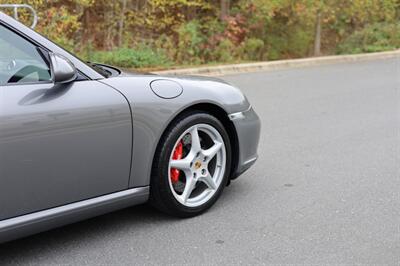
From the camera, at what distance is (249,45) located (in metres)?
14.3

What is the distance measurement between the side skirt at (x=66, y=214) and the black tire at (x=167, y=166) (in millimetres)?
98

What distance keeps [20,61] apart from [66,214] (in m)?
0.89

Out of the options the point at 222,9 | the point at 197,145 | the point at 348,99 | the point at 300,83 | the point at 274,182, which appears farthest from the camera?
the point at 222,9

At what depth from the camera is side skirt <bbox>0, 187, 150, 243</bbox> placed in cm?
283

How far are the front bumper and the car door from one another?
977mm

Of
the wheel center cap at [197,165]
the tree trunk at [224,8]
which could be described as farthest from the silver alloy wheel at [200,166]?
the tree trunk at [224,8]

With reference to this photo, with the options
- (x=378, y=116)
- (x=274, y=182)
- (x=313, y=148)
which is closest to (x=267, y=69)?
(x=378, y=116)

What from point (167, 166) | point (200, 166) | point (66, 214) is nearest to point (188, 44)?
point (200, 166)

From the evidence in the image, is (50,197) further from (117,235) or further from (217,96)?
(217,96)

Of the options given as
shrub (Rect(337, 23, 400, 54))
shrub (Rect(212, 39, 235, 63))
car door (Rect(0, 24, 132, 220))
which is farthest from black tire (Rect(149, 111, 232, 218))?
shrub (Rect(337, 23, 400, 54))

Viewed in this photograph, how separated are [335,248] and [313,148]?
2.37 metres

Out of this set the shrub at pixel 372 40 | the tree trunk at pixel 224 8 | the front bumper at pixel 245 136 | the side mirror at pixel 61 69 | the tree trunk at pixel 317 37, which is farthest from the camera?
the shrub at pixel 372 40

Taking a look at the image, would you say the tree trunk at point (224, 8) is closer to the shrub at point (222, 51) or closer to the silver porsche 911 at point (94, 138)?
the shrub at point (222, 51)

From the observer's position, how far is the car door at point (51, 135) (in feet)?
9.05
